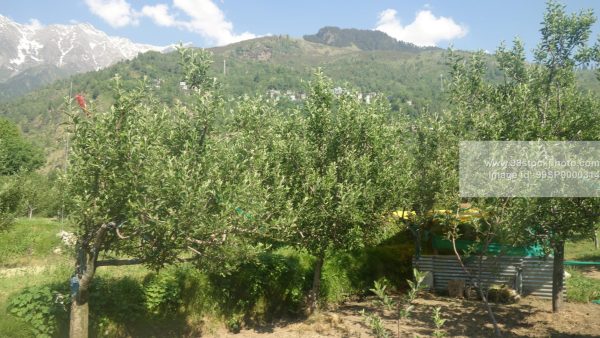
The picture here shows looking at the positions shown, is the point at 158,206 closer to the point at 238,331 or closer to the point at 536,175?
the point at 238,331

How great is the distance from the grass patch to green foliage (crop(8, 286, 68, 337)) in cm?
2283

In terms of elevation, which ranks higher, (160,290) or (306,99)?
(306,99)

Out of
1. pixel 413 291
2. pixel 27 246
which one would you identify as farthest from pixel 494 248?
pixel 27 246

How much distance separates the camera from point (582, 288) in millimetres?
23625

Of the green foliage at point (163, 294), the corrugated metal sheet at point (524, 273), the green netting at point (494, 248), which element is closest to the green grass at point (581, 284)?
the corrugated metal sheet at point (524, 273)

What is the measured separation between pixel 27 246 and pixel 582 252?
4501cm

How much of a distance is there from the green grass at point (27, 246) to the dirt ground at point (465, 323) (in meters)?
22.8

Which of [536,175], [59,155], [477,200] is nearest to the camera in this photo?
[536,175]

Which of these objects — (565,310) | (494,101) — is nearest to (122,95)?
(494,101)

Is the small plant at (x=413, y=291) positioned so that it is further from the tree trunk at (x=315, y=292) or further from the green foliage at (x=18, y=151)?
the green foliage at (x=18, y=151)

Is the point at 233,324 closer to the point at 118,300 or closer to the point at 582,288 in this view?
the point at 118,300

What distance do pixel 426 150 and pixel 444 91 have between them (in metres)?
3.28

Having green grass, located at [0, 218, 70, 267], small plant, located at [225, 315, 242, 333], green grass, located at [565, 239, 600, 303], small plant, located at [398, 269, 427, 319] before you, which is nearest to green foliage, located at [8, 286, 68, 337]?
small plant, located at [225, 315, 242, 333]

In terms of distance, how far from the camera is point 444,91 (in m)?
23.7
